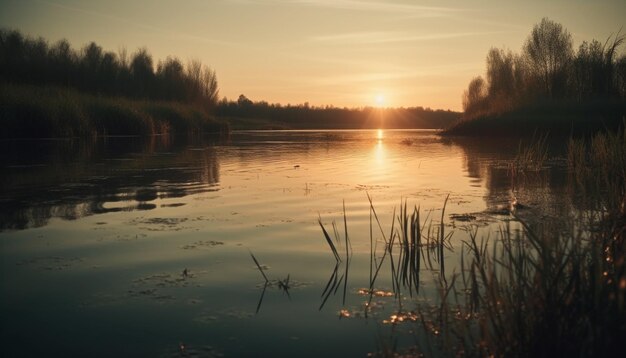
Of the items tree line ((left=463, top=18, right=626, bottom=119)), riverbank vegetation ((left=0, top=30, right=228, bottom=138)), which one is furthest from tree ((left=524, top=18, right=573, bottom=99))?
riverbank vegetation ((left=0, top=30, right=228, bottom=138))

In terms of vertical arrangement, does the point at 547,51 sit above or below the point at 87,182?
above

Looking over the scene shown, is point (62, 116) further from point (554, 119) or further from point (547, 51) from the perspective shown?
point (547, 51)

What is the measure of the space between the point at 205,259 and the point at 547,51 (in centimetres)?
5732

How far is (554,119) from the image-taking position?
38500 millimetres

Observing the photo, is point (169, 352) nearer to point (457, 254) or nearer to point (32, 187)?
point (457, 254)

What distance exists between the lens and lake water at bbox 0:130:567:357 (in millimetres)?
4031

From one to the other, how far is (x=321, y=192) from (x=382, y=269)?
5.92 metres

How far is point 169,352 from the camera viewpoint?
374 centimetres

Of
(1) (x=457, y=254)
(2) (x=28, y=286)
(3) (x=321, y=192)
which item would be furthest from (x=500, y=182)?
(2) (x=28, y=286)

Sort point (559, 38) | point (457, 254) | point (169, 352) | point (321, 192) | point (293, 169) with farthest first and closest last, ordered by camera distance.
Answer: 1. point (559, 38)
2. point (293, 169)
3. point (321, 192)
4. point (457, 254)
5. point (169, 352)

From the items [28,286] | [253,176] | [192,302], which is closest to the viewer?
[192,302]

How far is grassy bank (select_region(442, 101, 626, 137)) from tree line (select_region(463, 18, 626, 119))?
173 centimetres

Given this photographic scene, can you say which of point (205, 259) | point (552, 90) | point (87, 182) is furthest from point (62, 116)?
point (552, 90)

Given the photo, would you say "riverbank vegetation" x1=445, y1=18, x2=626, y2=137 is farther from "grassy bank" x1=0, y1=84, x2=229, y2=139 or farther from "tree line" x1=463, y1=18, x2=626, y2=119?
"grassy bank" x1=0, y1=84, x2=229, y2=139
